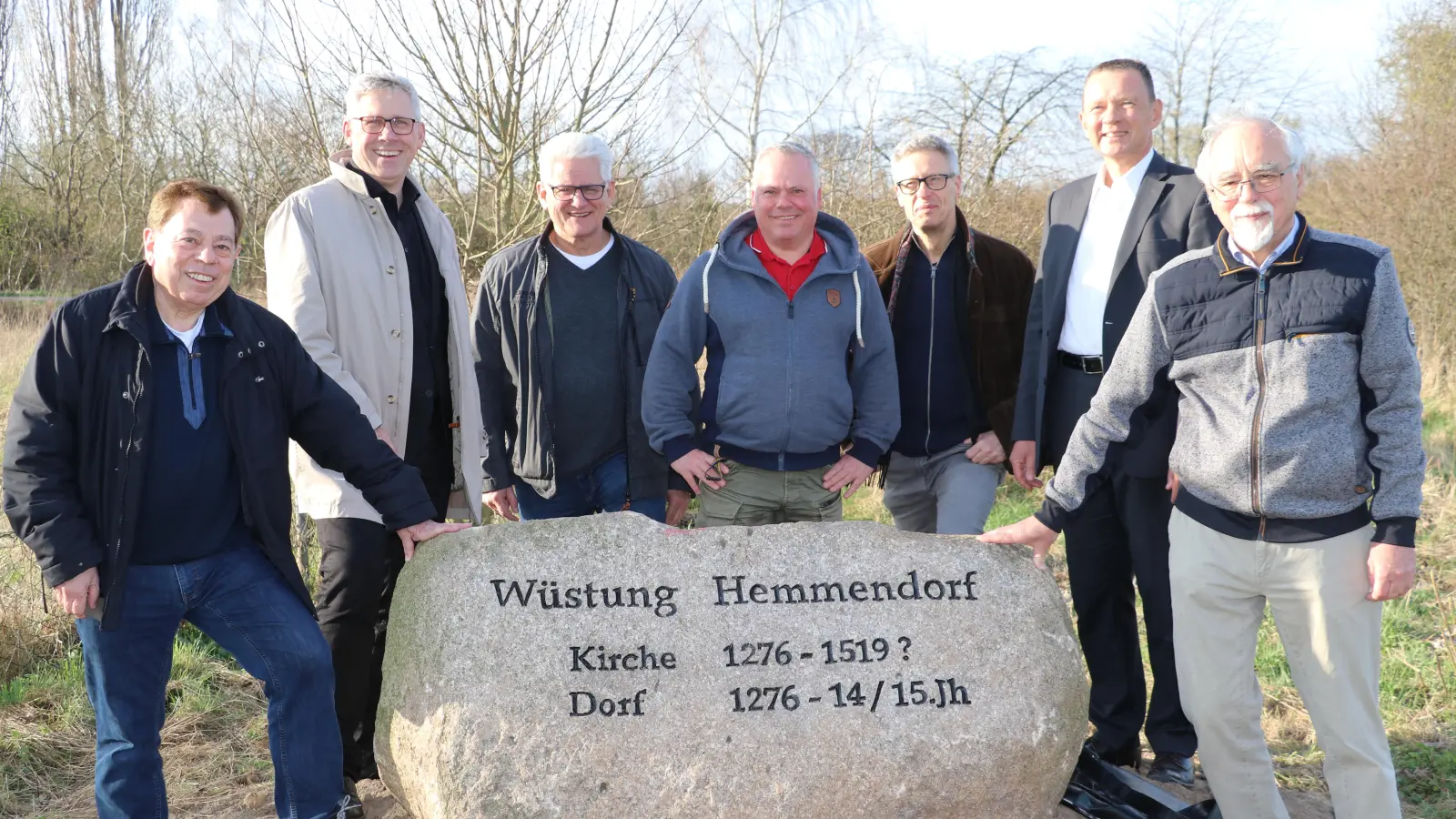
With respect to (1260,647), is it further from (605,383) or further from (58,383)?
(58,383)

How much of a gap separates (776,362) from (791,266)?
36cm

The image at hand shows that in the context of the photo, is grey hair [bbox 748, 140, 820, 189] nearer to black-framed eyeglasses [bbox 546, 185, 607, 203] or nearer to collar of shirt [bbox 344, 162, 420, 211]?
black-framed eyeglasses [bbox 546, 185, 607, 203]

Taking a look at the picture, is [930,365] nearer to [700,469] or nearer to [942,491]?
[942,491]

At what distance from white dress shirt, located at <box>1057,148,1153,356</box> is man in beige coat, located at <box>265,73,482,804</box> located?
210 centimetres

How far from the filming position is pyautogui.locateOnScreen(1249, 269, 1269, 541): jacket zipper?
2688 millimetres

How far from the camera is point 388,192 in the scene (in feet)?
11.7

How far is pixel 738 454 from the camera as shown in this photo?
3.62 meters

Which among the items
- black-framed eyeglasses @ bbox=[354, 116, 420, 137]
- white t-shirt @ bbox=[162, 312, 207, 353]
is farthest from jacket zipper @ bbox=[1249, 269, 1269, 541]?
white t-shirt @ bbox=[162, 312, 207, 353]

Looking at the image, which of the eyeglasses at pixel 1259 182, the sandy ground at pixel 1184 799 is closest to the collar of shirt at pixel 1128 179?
the eyeglasses at pixel 1259 182

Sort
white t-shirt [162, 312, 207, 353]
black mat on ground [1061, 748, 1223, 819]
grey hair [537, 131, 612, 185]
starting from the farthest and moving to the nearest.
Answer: grey hair [537, 131, 612, 185]
black mat on ground [1061, 748, 1223, 819]
white t-shirt [162, 312, 207, 353]

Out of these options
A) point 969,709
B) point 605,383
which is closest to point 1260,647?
point 969,709

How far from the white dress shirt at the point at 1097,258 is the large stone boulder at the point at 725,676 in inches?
34.9

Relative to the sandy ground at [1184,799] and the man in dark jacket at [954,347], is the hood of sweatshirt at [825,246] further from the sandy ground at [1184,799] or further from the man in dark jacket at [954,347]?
the sandy ground at [1184,799]

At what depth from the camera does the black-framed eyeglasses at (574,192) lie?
12.1 feet
